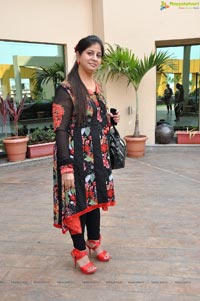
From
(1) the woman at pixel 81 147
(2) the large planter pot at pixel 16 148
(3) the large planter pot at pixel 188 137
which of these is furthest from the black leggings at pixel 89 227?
(3) the large planter pot at pixel 188 137

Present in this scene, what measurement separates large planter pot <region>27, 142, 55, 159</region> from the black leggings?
372cm

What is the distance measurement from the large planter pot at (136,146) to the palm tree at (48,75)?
204 centimetres

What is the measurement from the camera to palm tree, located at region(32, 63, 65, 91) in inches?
252

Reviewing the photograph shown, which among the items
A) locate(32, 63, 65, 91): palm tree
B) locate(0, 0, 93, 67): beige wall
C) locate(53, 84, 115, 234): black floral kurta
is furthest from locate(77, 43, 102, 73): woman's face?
locate(32, 63, 65, 91): palm tree

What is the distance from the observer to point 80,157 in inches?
80.3

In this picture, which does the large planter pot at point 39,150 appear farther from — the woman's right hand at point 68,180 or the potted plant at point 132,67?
the woman's right hand at point 68,180

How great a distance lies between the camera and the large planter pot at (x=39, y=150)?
585 centimetres

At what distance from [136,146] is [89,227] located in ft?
12.5

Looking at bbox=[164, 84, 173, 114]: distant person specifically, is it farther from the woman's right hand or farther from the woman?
the woman's right hand

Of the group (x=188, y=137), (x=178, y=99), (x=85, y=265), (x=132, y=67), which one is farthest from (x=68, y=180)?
(x=178, y=99)

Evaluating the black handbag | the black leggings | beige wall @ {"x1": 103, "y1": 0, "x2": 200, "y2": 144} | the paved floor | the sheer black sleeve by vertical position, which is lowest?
the paved floor

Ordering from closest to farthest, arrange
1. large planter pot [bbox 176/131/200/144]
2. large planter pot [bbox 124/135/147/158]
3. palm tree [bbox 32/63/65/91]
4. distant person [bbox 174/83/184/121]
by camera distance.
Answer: large planter pot [bbox 124/135/147/158] → palm tree [bbox 32/63/65/91] → large planter pot [bbox 176/131/200/144] → distant person [bbox 174/83/184/121]

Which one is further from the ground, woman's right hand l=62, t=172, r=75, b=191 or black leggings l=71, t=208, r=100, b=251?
woman's right hand l=62, t=172, r=75, b=191

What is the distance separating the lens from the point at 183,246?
8.54 ft
